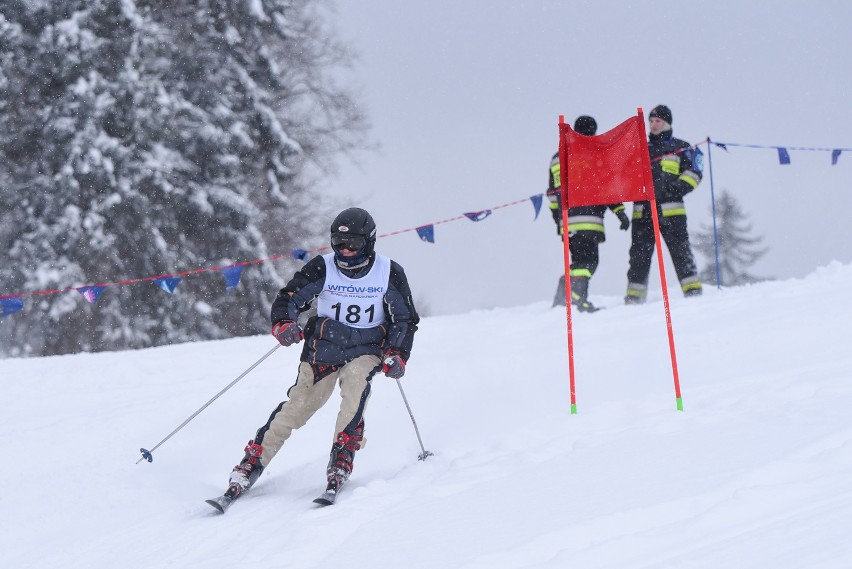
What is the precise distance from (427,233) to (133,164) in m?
6.61

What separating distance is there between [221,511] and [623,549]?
230 centimetres

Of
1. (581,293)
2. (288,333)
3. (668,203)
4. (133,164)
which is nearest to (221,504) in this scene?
(288,333)

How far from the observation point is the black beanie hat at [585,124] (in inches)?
344

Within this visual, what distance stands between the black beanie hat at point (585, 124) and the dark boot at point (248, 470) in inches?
209

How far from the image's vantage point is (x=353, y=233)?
187 inches

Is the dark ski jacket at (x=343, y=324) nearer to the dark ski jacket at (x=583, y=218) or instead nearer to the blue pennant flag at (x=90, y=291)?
the dark ski jacket at (x=583, y=218)

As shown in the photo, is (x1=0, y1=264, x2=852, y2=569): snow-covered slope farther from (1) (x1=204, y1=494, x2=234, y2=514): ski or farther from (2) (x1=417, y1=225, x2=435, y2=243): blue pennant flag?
(2) (x1=417, y1=225, x2=435, y2=243): blue pennant flag

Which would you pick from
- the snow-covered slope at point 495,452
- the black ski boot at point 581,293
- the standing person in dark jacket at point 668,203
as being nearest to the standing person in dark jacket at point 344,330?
the snow-covered slope at point 495,452

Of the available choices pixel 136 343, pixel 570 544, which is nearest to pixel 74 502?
pixel 570 544

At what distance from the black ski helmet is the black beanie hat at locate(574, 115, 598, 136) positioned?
177 inches

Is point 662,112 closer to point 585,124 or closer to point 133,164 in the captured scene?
point 585,124

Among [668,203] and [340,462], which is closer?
[340,462]

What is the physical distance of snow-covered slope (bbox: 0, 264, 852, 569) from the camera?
3.20 meters

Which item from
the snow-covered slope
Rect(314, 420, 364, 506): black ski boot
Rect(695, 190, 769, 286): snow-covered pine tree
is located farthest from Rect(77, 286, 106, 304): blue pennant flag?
Rect(695, 190, 769, 286): snow-covered pine tree
